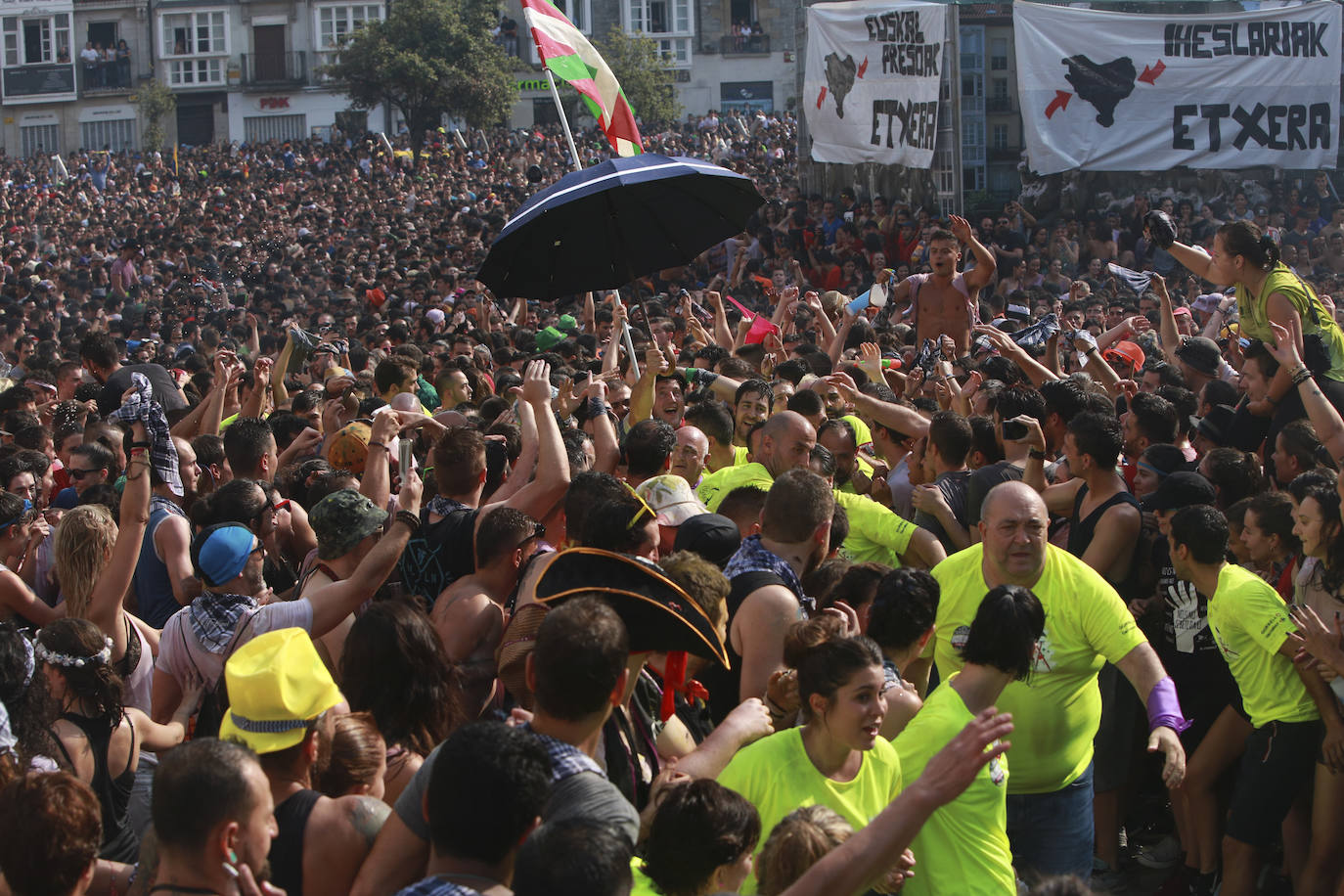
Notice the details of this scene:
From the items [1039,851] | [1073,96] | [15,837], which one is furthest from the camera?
[1073,96]

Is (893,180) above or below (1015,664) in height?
above

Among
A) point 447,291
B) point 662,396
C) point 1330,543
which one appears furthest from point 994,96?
point 1330,543

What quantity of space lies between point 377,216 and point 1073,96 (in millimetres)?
17350

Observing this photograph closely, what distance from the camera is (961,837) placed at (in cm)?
345

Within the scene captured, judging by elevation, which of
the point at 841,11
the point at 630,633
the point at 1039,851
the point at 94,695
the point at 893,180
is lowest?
the point at 1039,851

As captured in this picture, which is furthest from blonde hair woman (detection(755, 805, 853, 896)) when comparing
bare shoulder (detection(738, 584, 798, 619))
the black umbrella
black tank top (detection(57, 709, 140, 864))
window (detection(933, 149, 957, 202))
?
window (detection(933, 149, 957, 202))

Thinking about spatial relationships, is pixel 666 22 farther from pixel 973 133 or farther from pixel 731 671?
pixel 731 671

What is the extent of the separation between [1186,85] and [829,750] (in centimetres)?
1399

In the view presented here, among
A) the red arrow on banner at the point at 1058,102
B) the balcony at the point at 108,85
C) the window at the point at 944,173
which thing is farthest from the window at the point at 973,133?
the balcony at the point at 108,85

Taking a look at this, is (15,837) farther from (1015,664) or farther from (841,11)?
(841,11)

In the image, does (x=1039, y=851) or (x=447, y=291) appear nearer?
(x=1039, y=851)

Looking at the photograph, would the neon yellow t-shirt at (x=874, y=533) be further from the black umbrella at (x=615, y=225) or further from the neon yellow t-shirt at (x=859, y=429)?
the black umbrella at (x=615, y=225)

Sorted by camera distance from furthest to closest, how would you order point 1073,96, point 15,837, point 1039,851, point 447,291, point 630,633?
1. point 447,291
2. point 1073,96
3. point 1039,851
4. point 630,633
5. point 15,837

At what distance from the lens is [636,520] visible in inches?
152
